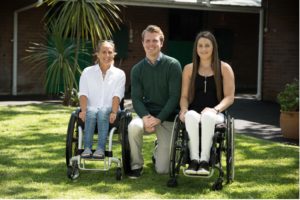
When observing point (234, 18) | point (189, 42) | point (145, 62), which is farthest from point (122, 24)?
point (145, 62)

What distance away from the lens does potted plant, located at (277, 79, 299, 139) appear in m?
8.30

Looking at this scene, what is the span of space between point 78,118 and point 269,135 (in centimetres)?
409

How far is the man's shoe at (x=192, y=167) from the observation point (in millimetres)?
4983

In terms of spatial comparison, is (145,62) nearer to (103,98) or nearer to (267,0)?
(103,98)

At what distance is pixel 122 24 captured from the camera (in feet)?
53.8

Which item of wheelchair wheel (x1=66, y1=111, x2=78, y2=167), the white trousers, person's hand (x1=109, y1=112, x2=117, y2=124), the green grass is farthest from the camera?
person's hand (x1=109, y1=112, x2=117, y2=124)

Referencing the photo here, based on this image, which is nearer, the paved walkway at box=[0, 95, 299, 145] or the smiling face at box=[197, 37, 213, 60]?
the smiling face at box=[197, 37, 213, 60]

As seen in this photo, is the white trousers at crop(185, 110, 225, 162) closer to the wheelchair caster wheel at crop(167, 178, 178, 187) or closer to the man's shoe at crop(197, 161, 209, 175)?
the man's shoe at crop(197, 161, 209, 175)

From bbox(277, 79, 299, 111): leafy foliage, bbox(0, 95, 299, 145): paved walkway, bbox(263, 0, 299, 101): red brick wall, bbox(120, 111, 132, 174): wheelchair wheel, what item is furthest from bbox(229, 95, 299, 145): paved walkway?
bbox(120, 111, 132, 174): wheelchair wheel

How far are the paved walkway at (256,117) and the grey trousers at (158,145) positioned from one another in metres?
3.02

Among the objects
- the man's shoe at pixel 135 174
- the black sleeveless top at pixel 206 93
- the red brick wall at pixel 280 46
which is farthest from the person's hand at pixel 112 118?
the red brick wall at pixel 280 46

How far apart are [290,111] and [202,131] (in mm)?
3621

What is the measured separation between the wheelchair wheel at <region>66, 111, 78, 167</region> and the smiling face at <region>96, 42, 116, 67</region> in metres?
0.60

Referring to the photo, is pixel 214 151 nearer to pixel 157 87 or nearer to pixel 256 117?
pixel 157 87
